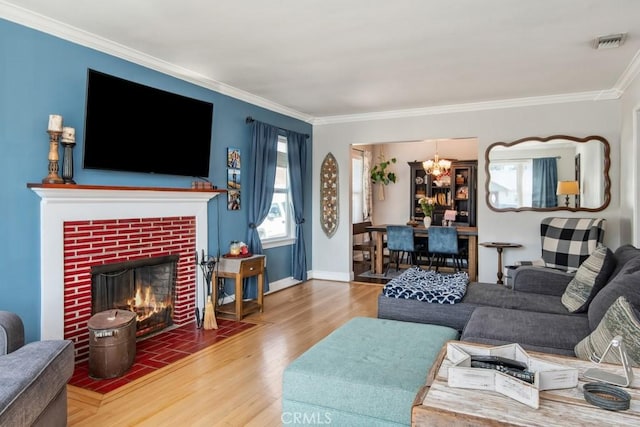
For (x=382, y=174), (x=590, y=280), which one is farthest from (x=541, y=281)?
(x=382, y=174)

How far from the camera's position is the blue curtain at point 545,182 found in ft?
16.9

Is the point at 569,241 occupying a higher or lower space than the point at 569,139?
lower

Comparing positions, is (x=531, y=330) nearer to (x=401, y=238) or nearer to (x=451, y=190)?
(x=401, y=238)

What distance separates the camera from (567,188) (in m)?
5.10

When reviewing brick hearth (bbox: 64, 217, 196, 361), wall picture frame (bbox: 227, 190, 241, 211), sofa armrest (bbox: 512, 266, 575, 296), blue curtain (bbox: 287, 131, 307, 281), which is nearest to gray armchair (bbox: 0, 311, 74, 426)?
brick hearth (bbox: 64, 217, 196, 361)

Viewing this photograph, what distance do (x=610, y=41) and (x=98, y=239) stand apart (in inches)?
168

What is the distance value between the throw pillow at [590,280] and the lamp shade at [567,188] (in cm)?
239

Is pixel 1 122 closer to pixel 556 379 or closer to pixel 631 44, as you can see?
pixel 556 379

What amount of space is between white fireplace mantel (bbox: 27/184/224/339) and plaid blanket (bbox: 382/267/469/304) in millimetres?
2245

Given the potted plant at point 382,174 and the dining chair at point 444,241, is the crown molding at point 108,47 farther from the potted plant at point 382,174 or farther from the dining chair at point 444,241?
the potted plant at point 382,174

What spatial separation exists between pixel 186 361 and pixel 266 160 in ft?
8.96

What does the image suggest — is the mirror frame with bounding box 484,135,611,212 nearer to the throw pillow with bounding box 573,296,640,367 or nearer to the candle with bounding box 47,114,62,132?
the throw pillow with bounding box 573,296,640,367

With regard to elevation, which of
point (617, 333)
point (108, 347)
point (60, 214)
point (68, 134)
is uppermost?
point (68, 134)

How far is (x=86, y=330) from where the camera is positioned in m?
3.22
